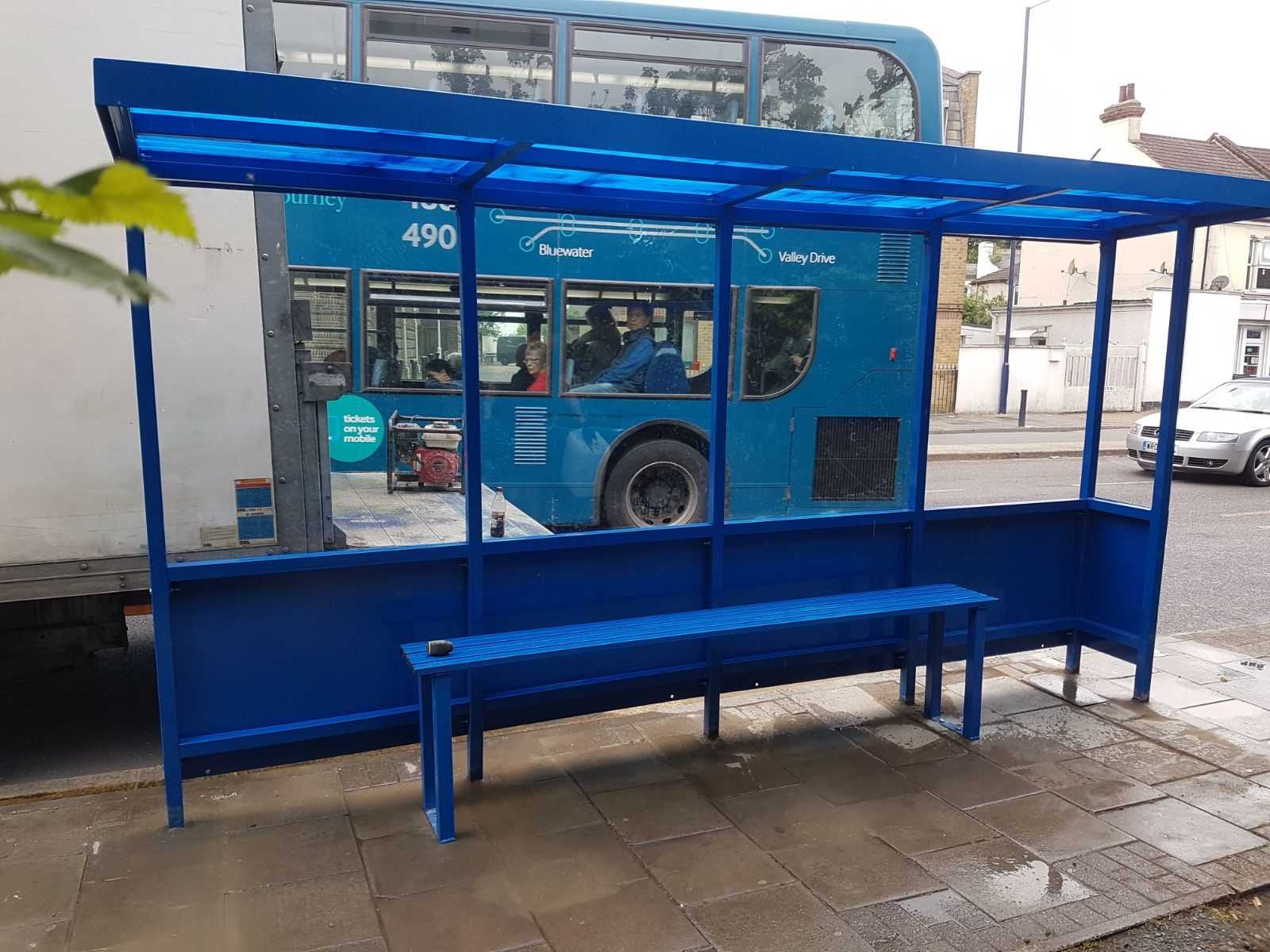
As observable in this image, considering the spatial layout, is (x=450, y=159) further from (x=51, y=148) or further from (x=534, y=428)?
(x=534, y=428)

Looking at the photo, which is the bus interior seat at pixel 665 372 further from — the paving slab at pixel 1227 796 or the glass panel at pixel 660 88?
the paving slab at pixel 1227 796

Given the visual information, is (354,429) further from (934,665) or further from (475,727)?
Result: (934,665)

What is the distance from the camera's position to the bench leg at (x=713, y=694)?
4555 millimetres

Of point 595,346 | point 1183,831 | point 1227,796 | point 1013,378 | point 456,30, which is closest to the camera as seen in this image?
point 1183,831

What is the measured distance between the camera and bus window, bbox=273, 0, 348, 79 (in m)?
7.00

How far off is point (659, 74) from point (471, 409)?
4.83 metres

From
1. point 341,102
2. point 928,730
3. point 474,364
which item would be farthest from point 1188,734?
point 341,102

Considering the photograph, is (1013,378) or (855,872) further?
A: (1013,378)

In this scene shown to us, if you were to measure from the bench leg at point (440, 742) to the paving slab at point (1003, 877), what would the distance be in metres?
1.78

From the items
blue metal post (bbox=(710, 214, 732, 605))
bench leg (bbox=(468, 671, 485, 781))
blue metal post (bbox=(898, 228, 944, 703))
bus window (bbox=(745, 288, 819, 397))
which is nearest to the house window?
bus window (bbox=(745, 288, 819, 397))

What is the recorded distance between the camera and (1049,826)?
12.5ft

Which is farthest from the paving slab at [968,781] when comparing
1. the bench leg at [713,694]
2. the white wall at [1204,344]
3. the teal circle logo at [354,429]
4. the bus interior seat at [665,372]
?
the white wall at [1204,344]

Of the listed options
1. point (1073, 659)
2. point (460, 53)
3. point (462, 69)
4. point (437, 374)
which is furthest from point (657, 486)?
point (1073, 659)

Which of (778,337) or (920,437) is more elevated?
(778,337)
